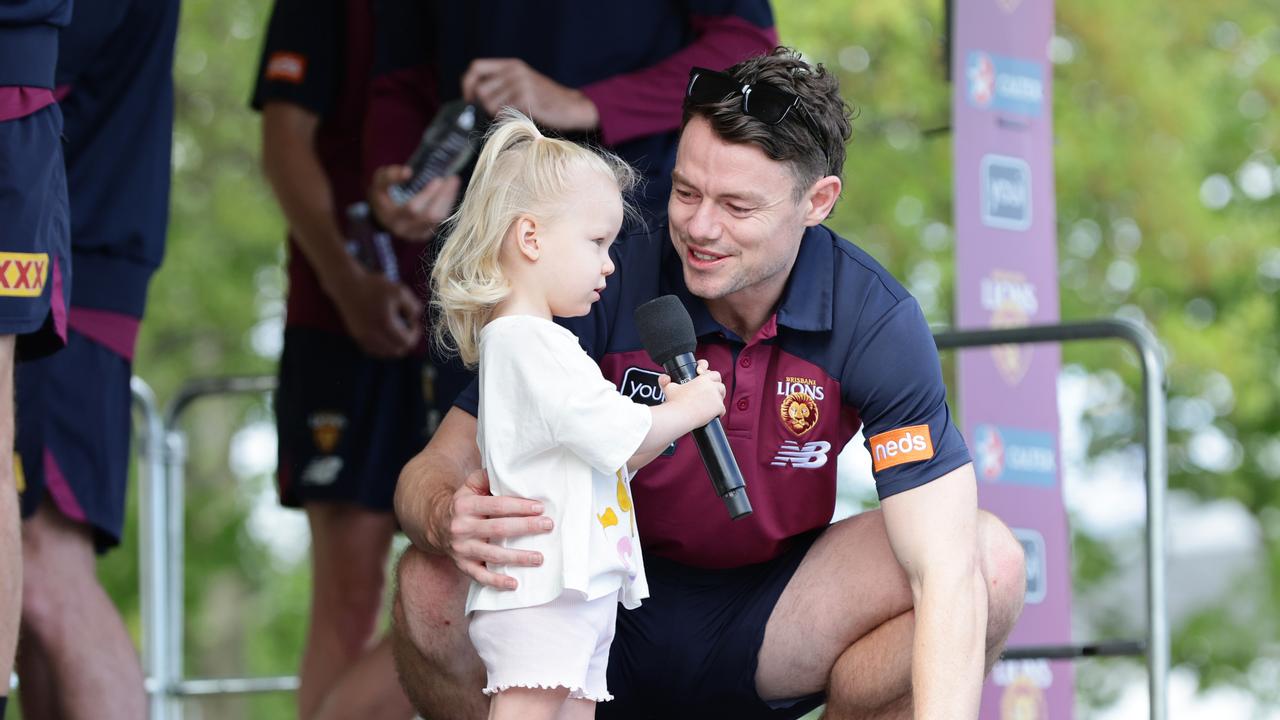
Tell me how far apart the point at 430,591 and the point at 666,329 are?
754mm

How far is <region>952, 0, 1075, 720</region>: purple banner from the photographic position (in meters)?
5.20

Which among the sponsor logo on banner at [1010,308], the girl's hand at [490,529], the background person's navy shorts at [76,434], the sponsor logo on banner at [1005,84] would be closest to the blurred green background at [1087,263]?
the sponsor logo on banner at [1005,84]

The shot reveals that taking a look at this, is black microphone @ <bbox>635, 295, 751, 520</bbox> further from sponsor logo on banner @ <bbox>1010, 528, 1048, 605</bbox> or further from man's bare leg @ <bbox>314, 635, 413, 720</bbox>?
sponsor logo on banner @ <bbox>1010, 528, 1048, 605</bbox>

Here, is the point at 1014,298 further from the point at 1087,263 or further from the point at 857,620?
the point at 1087,263

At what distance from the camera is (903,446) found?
320 centimetres

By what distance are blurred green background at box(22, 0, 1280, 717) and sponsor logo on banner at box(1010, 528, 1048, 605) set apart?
5017 mm

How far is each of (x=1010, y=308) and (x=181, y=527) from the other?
2575 mm

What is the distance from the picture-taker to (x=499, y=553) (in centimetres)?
290

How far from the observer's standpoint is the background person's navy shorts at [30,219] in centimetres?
304

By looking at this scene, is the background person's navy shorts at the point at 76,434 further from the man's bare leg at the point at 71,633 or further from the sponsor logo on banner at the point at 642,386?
the sponsor logo on banner at the point at 642,386

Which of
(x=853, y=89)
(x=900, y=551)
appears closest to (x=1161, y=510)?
(x=900, y=551)

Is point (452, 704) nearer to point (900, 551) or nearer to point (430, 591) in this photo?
point (430, 591)

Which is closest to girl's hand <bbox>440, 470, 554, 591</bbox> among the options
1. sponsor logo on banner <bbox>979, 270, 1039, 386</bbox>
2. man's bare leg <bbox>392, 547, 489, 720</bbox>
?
man's bare leg <bbox>392, 547, 489, 720</bbox>

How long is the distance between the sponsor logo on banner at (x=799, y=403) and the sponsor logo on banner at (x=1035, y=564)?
206cm
